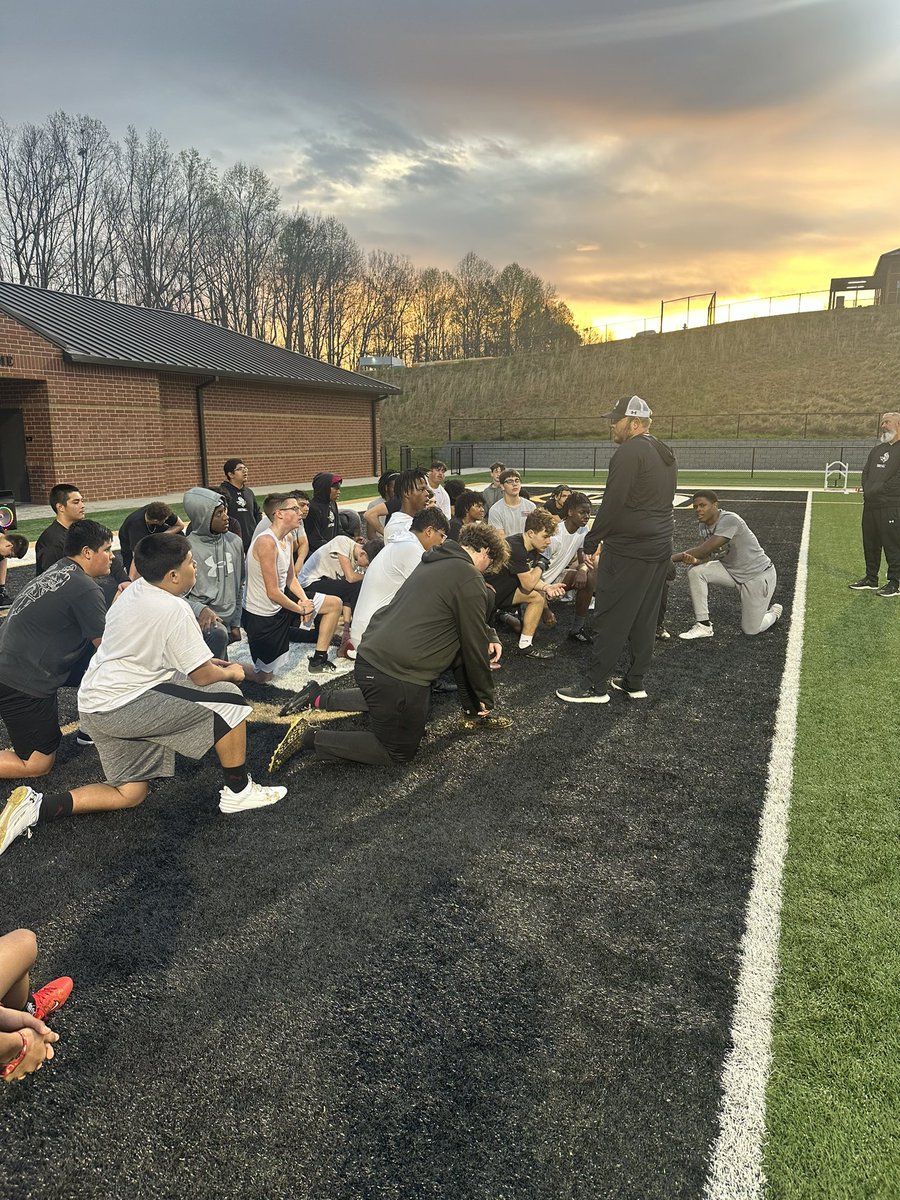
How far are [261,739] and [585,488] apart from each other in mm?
24258

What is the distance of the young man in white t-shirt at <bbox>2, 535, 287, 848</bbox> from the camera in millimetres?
3971

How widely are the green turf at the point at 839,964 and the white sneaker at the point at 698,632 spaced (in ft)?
5.92

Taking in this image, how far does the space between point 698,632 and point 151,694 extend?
6.17 m

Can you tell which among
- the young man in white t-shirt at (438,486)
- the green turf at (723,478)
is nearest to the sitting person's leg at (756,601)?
the young man in white t-shirt at (438,486)

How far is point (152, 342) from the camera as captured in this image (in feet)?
74.6

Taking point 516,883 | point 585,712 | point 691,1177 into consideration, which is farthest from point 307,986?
point 585,712

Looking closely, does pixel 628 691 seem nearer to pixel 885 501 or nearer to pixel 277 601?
pixel 277 601

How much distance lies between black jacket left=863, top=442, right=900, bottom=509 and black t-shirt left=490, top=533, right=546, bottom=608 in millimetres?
5164

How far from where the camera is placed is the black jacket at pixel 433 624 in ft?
15.3

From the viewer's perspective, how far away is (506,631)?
8258mm

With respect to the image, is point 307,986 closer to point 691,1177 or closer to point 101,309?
point 691,1177

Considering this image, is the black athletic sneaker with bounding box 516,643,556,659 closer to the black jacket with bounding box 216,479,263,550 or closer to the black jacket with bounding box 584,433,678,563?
the black jacket with bounding box 584,433,678,563

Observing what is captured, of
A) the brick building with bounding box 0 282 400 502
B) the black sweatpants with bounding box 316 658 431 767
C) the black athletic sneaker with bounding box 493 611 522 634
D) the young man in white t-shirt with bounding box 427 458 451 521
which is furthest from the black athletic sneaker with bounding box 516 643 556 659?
the brick building with bounding box 0 282 400 502

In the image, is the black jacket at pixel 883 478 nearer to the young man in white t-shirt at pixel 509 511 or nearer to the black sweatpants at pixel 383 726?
the young man in white t-shirt at pixel 509 511
